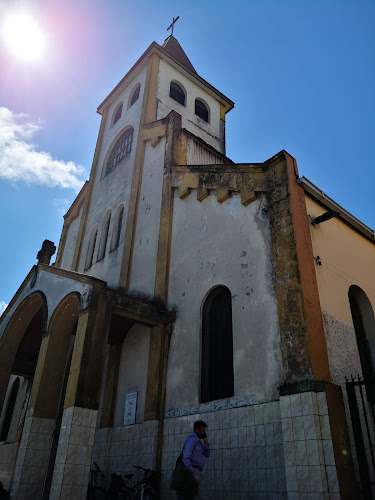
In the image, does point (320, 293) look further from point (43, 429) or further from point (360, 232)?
point (43, 429)

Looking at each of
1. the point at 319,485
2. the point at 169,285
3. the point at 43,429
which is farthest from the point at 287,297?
the point at 43,429

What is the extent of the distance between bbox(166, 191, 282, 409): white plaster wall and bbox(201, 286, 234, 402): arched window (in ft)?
0.58

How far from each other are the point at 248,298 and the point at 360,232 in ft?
14.4

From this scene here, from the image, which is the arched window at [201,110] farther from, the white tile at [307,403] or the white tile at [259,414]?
the white tile at [307,403]

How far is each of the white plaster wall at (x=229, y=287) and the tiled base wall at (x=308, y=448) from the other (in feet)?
2.42

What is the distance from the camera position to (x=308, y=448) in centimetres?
671

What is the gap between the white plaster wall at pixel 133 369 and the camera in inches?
425

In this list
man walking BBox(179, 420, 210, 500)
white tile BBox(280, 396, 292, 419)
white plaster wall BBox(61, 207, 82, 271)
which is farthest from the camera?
white plaster wall BBox(61, 207, 82, 271)

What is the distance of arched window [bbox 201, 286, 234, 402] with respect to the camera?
9.16 meters

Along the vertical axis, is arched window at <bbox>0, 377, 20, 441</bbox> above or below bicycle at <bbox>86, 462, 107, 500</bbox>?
above

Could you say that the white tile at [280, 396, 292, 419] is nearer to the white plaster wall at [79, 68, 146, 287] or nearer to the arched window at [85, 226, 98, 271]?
the white plaster wall at [79, 68, 146, 287]

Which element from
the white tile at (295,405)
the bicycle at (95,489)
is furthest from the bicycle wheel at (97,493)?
the white tile at (295,405)

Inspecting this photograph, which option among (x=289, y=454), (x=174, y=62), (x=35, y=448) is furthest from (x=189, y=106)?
(x=289, y=454)

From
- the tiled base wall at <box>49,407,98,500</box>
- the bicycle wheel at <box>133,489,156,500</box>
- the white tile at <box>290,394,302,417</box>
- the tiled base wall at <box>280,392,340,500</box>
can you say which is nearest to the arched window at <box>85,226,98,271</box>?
the tiled base wall at <box>49,407,98,500</box>
